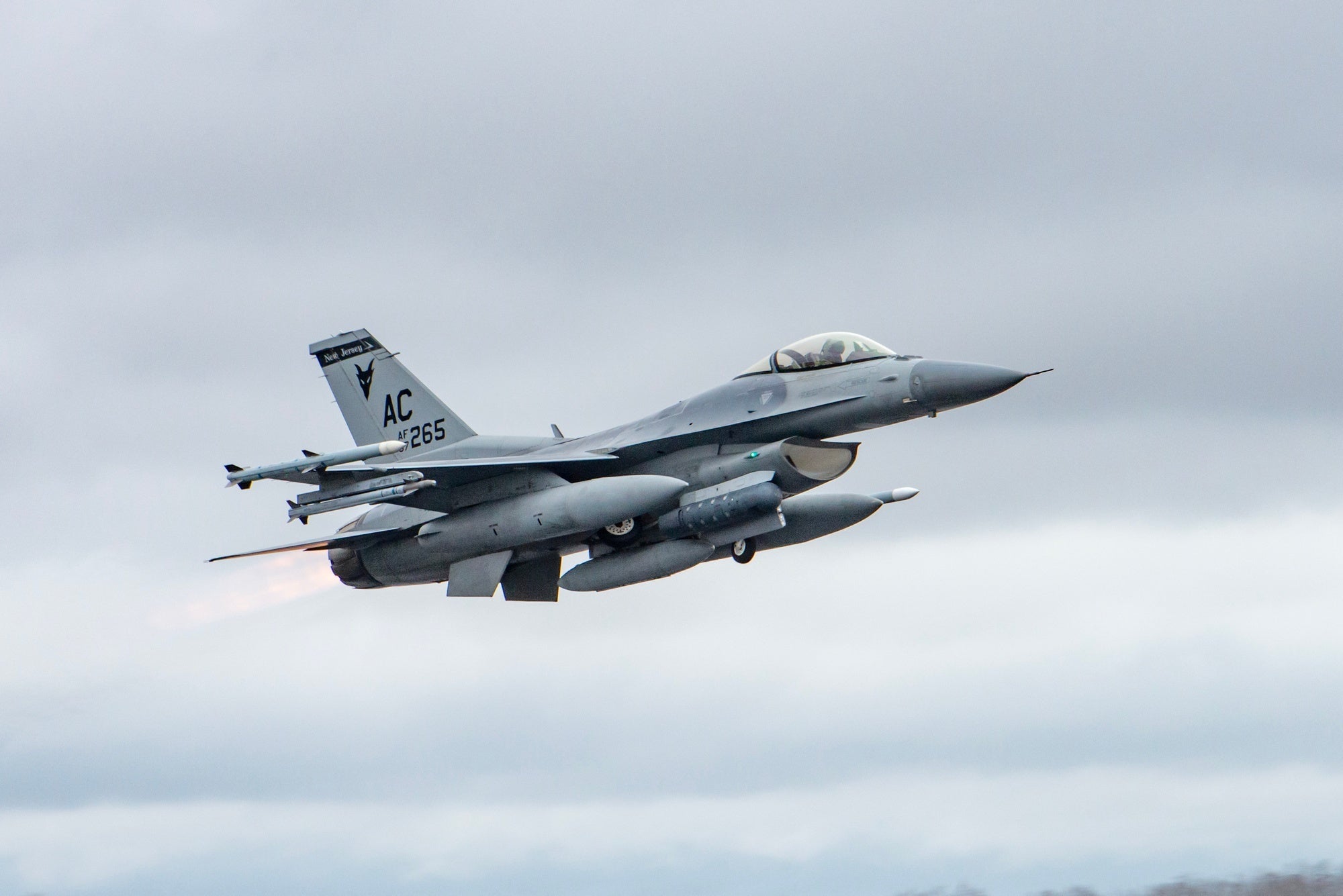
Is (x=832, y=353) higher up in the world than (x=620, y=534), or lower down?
higher up

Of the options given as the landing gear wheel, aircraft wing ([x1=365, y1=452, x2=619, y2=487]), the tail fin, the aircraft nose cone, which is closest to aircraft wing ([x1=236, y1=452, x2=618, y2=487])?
aircraft wing ([x1=365, y1=452, x2=619, y2=487])

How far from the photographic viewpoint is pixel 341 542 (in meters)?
31.1

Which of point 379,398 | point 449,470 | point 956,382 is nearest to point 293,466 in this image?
point 449,470

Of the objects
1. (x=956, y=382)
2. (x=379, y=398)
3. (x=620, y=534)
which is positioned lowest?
(x=620, y=534)

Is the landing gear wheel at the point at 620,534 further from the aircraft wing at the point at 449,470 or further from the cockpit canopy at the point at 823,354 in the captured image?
the cockpit canopy at the point at 823,354

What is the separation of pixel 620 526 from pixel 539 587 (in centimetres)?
318

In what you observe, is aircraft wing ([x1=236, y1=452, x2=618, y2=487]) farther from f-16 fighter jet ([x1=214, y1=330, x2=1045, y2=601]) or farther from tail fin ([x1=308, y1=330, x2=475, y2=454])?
tail fin ([x1=308, y1=330, x2=475, y2=454])

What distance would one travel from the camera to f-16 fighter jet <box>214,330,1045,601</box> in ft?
89.6

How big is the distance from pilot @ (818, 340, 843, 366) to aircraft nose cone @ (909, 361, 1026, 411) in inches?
55.7

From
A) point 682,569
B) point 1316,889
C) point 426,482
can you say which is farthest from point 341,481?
point 1316,889

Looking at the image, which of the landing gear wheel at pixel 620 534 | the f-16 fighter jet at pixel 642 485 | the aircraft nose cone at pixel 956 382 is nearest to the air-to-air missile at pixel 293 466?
the f-16 fighter jet at pixel 642 485

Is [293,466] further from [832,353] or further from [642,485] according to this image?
[832,353]

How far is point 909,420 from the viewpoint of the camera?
27.7 m

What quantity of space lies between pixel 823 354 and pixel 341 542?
9381mm
